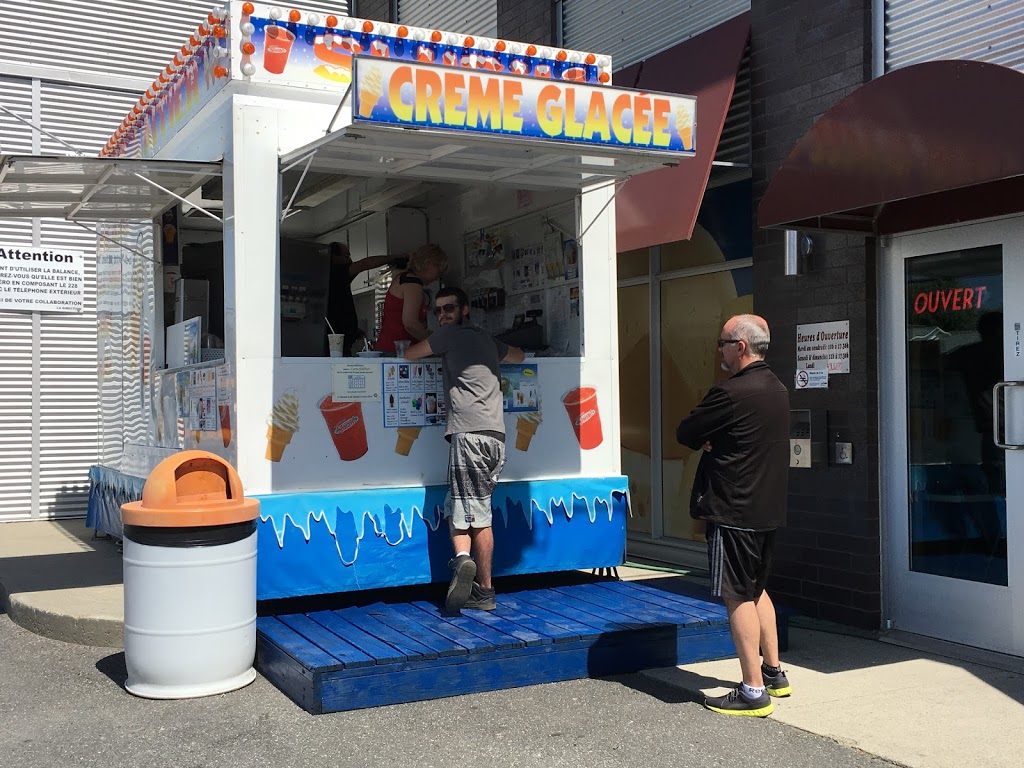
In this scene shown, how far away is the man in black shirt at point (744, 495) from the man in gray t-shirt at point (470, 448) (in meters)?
1.52

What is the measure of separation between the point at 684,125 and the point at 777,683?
2865 millimetres

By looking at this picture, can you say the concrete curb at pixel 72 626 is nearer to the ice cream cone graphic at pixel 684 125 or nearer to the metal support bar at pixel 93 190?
the metal support bar at pixel 93 190

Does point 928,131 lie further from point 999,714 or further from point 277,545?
point 277,545

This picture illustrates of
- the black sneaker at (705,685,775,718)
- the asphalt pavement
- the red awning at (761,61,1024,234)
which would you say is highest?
the red awning at (761,61,1024,234)

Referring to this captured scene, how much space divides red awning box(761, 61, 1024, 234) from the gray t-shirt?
1.80m

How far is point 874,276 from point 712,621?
236cm

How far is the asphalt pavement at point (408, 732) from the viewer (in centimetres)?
451

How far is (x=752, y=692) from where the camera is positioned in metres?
5.06

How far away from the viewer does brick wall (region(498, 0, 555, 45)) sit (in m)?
10.2

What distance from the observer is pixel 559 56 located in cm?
688

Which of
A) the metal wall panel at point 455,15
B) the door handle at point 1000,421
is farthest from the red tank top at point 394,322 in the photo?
the metal wall panel at point 455,15

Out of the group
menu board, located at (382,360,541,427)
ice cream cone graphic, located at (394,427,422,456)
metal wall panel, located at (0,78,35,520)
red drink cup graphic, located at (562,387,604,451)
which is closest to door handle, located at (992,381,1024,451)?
red drink cup graphic, located at (562,387,604,451)

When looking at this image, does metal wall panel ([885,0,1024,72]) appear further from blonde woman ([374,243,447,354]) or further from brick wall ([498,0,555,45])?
brick wall ([498,0,555,45])

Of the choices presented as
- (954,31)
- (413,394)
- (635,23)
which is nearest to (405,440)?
(413,394)
